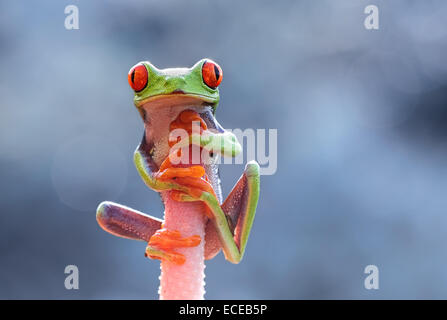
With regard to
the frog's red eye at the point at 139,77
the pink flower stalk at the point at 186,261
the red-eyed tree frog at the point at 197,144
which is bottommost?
the pink flower stalk at the point at 186,261

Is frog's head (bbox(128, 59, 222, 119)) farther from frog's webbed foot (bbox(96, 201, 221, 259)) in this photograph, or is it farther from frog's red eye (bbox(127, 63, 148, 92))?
frog's webbed foot (bbox(96, 201, 221, 259))

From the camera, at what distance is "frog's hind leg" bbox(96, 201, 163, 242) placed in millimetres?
1612

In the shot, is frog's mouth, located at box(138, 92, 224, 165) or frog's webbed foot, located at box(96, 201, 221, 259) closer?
frog's mouth, located at box(138, 92, 224, 165)

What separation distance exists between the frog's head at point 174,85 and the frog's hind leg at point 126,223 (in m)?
0.38

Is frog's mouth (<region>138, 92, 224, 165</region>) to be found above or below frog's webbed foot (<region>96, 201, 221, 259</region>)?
above

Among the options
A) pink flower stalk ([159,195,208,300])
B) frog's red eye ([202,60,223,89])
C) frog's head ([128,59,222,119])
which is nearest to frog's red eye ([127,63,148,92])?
frog's head ([128,59,222,119])

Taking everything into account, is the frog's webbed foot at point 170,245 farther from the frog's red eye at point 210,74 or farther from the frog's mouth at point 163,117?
the frog's red eye at point 210,74

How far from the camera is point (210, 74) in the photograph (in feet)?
4.87

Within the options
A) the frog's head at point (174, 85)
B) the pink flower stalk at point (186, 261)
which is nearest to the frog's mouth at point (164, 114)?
the frog's head at point (174, 85)

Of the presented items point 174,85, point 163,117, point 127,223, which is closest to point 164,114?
point 163,117

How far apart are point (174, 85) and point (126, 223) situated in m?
0.52

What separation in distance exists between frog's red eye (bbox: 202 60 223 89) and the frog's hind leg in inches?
20.0

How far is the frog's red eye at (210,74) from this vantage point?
1482mm
